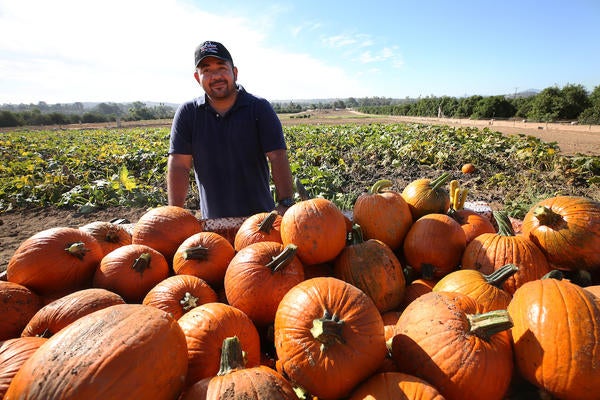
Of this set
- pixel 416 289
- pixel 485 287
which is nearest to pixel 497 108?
pixel 416 289

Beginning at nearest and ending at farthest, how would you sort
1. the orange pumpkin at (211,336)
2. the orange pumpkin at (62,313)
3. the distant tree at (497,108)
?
the orange pumpkin at (211,336) < the orange pumpkin at (62,313) < the distant tree at (497,108)

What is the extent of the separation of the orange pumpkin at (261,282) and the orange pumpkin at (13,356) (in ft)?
2.76

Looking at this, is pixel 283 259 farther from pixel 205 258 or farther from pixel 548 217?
pixel 548 217

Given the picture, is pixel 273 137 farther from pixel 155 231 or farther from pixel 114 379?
pixel 114 379

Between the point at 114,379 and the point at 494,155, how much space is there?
44.8 ft

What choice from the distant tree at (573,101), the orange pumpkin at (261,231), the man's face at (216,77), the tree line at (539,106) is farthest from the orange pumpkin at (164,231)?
the distant tree at (573,101)

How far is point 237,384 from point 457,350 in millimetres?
843

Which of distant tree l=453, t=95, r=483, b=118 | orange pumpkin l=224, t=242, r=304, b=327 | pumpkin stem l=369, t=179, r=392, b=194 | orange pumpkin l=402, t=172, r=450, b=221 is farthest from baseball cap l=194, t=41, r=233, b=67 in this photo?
distant tree l=453, t=95, r=483, b=118

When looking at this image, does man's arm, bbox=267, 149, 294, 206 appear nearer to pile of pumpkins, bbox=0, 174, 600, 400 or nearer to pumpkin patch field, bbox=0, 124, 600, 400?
pumpkin patch field, bbox=0, 124, 600, 400

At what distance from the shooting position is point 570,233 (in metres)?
1.80

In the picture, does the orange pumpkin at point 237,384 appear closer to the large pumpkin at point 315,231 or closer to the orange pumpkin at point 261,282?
the orange pumpkin at point 261,282

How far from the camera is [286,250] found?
1.68 m

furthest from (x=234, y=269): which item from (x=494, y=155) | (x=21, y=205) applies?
(x=494, y=155)

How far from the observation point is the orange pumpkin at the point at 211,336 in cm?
134
